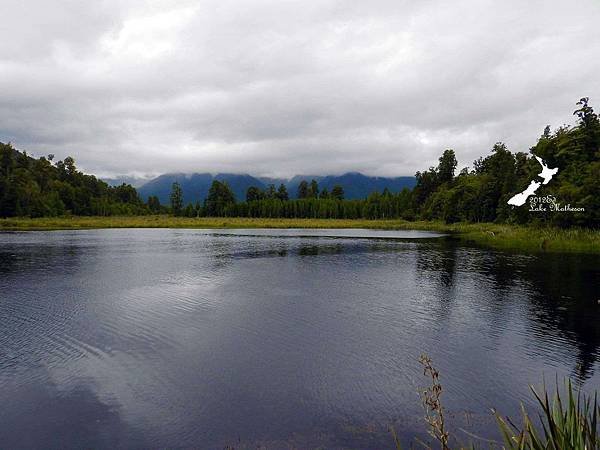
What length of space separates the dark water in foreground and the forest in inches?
1383

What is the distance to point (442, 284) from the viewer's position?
27.4 metres

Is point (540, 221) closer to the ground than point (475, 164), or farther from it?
closer to the ground

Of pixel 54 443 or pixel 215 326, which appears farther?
pixel 215 326

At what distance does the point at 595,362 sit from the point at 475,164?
132m

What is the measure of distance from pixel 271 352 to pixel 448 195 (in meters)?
111

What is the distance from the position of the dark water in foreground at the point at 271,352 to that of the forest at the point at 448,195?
1383 inches

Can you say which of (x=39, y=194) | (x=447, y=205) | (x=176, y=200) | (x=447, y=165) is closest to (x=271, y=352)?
(x=447, y=205)

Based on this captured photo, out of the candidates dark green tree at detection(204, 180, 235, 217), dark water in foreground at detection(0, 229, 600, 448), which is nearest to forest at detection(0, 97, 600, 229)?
dark green tree at detection(204, 180, 235, 217)

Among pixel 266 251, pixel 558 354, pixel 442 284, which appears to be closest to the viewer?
pixel 558 354

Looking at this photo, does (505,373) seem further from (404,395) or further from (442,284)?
(442,284)

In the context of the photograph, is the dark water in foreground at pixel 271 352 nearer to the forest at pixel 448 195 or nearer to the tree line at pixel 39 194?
the forest at pixel 448 195

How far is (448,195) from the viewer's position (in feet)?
381

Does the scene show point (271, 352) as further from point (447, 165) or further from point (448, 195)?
point (447, 165)

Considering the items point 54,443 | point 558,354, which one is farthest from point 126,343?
point 558,354
